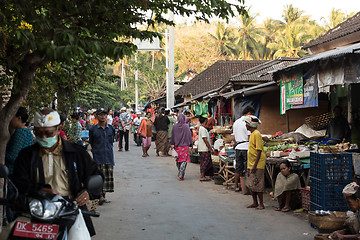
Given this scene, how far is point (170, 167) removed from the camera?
54.8 feet

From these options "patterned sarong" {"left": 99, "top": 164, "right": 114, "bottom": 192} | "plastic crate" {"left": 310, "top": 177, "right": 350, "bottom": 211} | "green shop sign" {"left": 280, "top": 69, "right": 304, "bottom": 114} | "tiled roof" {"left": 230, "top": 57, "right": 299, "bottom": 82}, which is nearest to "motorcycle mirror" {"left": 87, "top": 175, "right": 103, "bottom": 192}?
"plastic crate" {"left": 310, "top": 177, "right": 350, "bottom": 211}

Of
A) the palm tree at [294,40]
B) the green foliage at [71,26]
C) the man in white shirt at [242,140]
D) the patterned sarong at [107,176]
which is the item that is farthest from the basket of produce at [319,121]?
the palm tree at [294,40]

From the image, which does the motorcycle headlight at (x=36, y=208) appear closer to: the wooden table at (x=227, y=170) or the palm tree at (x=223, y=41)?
the wooden table at (x=227, y=170)

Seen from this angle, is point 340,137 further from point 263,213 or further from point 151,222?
point 151,222

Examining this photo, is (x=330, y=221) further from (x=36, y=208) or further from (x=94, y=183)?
(x=36, y=208)

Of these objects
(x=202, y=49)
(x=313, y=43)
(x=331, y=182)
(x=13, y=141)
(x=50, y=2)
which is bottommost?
(x=331, y=182)

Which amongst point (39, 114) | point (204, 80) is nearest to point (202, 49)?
point (204, 80)

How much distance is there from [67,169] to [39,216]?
68 centimetres

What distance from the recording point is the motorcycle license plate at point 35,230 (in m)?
3.50

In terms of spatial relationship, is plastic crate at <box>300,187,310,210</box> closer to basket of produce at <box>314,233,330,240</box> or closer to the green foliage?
basket of produce at <box>314,233,330,240</box>

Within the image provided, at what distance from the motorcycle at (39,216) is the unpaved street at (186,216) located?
3.58 metres

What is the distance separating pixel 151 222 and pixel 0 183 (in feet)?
9.77

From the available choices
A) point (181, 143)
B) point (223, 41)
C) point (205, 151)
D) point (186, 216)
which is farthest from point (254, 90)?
point (223, 41)

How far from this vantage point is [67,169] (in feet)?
13.6
